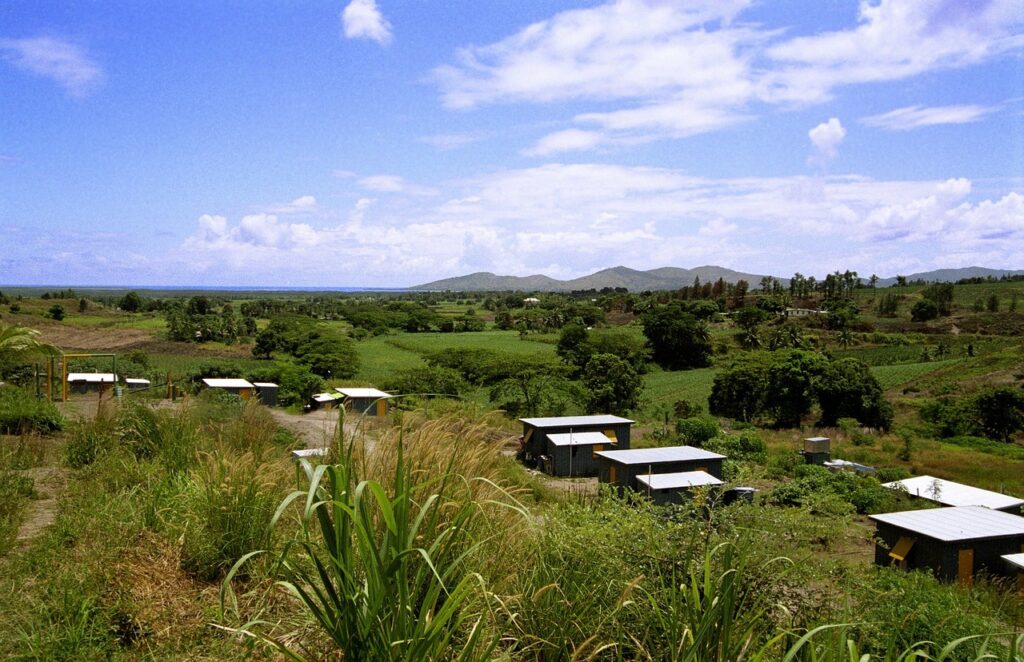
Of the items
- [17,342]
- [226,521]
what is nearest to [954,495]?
[226,521]

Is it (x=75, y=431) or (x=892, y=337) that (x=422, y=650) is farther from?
(x=892, y=337)

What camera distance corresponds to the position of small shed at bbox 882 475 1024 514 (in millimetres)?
18406

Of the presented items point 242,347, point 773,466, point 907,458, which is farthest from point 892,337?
point 242,347

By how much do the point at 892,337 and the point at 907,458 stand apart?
5530cm

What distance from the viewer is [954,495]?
19.0 meters

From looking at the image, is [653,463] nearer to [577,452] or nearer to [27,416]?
[577,452]

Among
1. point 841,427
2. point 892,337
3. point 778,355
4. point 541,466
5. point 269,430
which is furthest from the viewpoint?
point 892,337

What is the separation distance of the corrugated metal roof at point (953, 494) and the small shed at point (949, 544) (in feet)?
16.2

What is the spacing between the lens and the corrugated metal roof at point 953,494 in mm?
18406

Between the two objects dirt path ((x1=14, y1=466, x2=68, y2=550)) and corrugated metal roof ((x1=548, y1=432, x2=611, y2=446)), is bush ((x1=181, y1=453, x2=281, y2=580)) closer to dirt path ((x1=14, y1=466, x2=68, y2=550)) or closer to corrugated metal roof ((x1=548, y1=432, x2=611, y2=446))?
dirt path ((x1=14, y1=466, x2=68, y2=550))

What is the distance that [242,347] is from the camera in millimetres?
66500

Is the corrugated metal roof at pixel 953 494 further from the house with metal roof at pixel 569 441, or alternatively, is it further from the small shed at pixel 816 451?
the house with metal roof at pixel 569 441

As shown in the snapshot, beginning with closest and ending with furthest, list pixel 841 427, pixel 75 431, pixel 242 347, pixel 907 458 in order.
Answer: pixel 75 431 → pixel 907 458 → pixel 841 427 → pixel 242 347

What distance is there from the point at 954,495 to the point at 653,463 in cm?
837
